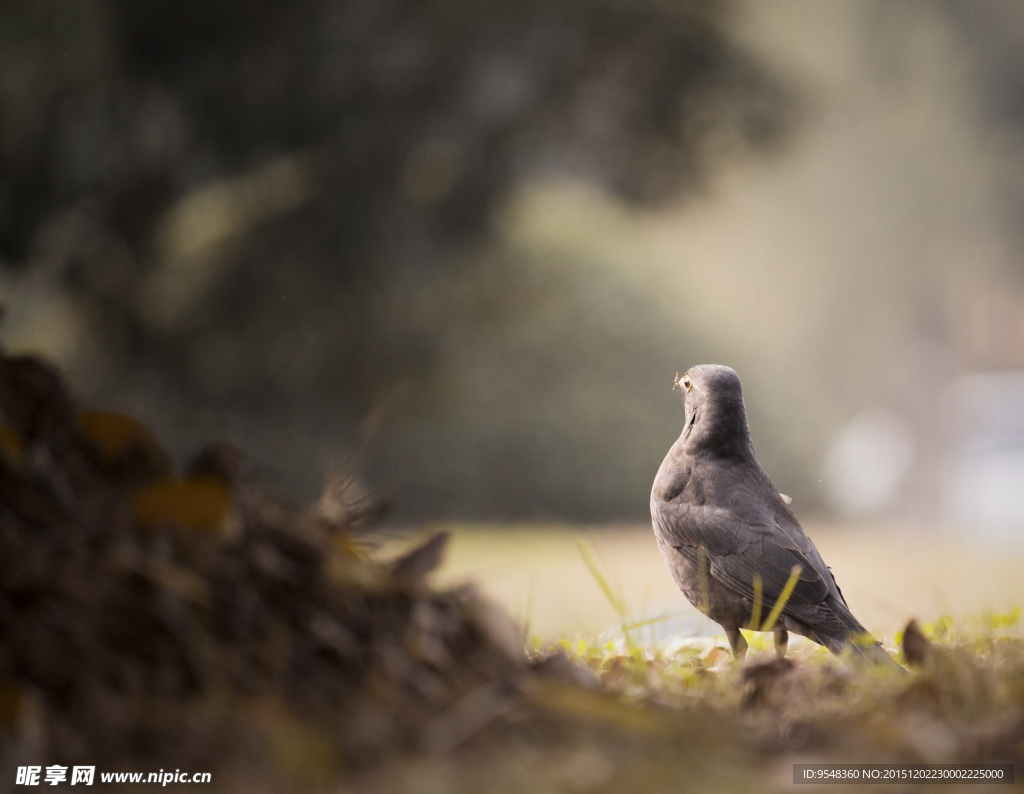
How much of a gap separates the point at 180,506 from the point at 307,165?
197 inches

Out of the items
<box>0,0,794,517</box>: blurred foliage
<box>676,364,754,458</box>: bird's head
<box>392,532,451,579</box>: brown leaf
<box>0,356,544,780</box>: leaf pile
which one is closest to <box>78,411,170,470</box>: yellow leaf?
<box>0,356,544,780</box>: leaf pile

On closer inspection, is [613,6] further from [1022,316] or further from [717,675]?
[1022,316]

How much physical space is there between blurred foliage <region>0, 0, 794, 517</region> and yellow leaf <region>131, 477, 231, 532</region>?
12.4ft

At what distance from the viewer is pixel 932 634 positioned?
2025 millimetres

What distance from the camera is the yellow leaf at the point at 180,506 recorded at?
112cm

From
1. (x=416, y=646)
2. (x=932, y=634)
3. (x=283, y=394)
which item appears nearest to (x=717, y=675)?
(x=416, y=646)

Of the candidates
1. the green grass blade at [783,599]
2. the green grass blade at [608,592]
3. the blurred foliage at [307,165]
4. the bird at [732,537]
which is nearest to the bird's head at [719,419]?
the bird at [732,537]

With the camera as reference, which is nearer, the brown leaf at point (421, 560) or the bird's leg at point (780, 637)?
the brown leaf at point (421, 560)

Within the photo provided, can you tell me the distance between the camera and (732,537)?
2.01m

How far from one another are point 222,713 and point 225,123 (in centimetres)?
505

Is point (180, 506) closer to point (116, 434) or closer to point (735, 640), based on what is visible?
point (116, 434)

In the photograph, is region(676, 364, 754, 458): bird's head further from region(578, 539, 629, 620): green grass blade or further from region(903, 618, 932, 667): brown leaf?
region(903, 618, 932, 667): brown leaf

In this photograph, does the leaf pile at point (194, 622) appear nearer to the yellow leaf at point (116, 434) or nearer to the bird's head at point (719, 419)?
the yellow leaf at point (116, 434)

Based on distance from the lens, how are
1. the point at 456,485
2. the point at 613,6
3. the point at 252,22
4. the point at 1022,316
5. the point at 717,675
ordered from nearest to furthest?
the point at 717,675
the point at 252,22
the point at 613,6
the point at 456,485
the point at 1022,316
